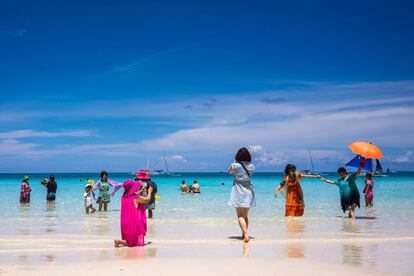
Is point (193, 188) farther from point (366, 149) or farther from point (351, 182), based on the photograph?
point (366, 149)

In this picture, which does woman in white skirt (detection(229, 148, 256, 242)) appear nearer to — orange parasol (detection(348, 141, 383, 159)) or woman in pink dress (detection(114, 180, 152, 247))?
woman in pink dress (detection(114, 180, 152, 247))

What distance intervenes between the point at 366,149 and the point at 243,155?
18.9 feet

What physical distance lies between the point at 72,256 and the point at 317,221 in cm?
888

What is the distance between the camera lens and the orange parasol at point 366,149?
14173mm

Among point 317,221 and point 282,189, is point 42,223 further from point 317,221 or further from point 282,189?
point 317,221

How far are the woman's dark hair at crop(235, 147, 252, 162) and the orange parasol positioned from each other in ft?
17.5

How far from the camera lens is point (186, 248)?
947cm

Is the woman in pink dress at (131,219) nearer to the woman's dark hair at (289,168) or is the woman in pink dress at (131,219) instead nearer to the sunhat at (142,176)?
the sunhat at (142,176)

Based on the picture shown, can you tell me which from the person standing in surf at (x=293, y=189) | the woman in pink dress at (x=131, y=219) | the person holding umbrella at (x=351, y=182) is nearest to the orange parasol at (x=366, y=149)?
the person holding umbrella at (x=351, y=182)

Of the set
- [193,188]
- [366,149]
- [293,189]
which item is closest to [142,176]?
[293,189]

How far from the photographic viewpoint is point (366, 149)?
14.4 m

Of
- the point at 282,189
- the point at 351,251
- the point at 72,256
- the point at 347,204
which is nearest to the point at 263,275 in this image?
the point at 351,251

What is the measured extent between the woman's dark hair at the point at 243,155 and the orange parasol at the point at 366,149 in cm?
534

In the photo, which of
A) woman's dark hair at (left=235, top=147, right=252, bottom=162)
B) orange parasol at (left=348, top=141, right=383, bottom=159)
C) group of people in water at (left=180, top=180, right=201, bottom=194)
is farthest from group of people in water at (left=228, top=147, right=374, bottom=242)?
group of people in water at (left=180, top=180, right=201, bottom=194)
